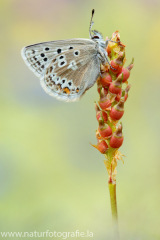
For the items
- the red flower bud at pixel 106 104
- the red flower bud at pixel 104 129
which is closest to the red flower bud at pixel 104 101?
the red flower bud at pixel 106 104

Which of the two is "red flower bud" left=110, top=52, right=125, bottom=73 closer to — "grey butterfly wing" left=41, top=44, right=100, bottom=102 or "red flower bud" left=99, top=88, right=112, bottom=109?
"red flower bud" left=99, top=88, right=112, bottom=109

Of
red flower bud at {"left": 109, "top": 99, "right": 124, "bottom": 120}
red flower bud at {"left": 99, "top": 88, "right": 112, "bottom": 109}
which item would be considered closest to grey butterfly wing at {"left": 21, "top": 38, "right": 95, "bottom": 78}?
red flower bud at {"left": 99, "top": 88, "right": 112, "bottom": 109}

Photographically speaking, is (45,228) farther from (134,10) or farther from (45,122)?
(134,10)

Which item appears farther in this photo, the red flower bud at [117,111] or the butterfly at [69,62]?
the butterfly at [69,62]

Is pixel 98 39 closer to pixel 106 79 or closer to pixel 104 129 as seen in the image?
pixel 106 79

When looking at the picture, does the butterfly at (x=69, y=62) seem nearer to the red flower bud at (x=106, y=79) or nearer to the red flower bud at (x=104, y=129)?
Answer: the red flower bud at (x=106, y=79)
